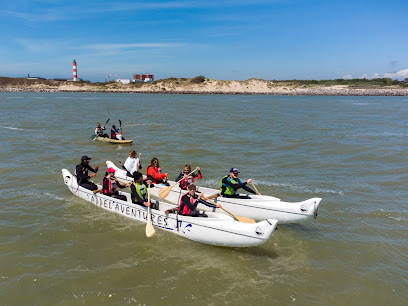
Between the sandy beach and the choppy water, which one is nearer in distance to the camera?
the choppy water

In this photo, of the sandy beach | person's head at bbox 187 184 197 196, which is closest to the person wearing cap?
person's head at bbox 187 184 197 196

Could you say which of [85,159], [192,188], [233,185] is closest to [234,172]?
[233,185]

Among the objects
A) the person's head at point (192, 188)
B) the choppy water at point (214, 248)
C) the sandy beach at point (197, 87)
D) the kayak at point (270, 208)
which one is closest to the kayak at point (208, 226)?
the choppy water at point (214, 248)

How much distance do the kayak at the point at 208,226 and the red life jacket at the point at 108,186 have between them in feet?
1.27

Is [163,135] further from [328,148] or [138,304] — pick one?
[138,304]

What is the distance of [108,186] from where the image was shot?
10.7 m

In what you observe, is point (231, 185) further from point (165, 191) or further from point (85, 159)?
point (85, 159)

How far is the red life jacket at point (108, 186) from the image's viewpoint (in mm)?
10656

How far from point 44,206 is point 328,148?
1932 centimetres

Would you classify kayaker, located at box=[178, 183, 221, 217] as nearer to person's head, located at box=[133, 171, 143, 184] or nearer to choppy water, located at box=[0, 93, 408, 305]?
choppy water, located at box=[0, 93, 408, 305]

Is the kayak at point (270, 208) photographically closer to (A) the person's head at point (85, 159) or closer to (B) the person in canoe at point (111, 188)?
(B) the person in canoe at point (111, 188)

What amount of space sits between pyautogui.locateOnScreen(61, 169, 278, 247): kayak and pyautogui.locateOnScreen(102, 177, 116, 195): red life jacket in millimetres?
386

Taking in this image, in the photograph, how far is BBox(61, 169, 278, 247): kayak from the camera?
7840 millimetres

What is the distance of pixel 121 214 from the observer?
1041 cm
